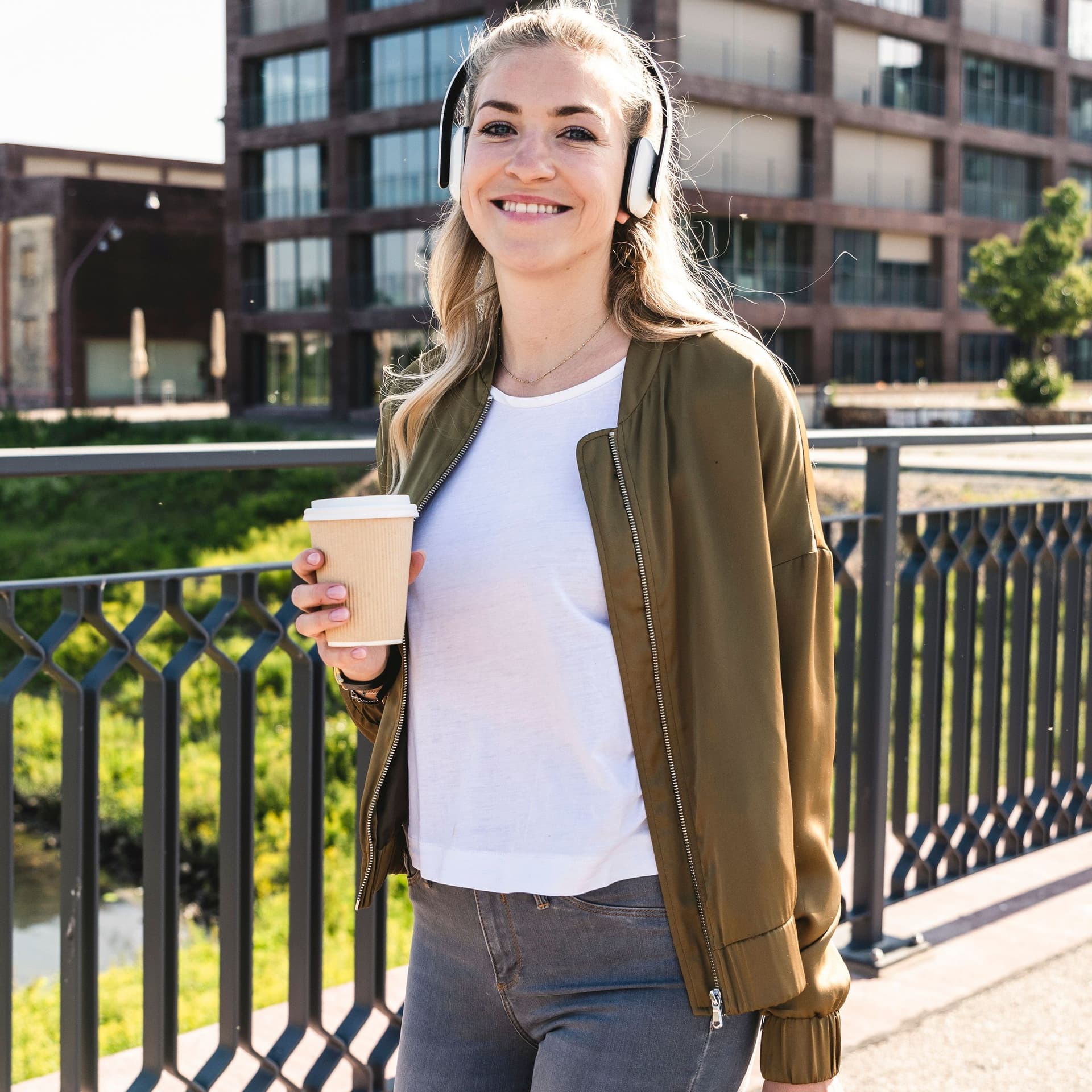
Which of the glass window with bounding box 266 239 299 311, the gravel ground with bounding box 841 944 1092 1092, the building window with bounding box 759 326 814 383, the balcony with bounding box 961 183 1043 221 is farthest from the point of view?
the balcony with bounding box 961 183 1043 221

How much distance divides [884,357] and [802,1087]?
4691 cm

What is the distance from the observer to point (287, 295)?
156 feet

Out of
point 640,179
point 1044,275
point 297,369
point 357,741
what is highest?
point 1044,275

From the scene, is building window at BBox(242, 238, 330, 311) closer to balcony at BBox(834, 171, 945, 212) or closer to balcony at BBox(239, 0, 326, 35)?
balcony at BBox(239, 0, 326, 35)

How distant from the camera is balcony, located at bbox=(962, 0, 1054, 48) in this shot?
48775mm

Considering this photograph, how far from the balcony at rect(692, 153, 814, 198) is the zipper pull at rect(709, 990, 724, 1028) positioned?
4028cm

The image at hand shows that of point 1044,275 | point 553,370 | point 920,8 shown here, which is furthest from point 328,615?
point 920,8

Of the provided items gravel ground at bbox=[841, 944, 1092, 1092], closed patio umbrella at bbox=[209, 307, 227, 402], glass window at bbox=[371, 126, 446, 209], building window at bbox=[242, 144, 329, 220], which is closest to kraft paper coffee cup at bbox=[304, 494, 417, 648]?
gravel ground at bbox=[841, 944, 1092, 1092]

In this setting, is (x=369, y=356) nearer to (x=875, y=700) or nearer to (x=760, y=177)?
(x=760, y=177)

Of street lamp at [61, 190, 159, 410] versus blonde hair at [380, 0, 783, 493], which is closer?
blonde hair at [380, 0, 783, 493]

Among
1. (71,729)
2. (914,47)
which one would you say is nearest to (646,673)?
(71,729)

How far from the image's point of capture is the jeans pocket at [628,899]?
178 centimetres

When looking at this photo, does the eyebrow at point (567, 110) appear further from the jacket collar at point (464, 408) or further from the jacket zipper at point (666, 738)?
the jacket zipper at point (666, 738)

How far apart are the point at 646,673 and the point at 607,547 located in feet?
0.54
